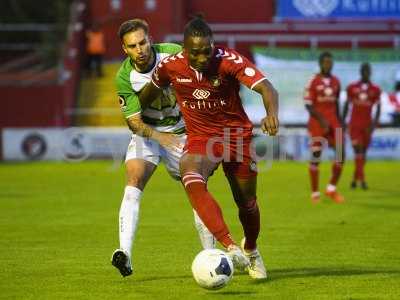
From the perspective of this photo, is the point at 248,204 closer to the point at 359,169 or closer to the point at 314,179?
the point at 314,179

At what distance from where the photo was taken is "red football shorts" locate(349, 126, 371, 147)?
2178 centimetres

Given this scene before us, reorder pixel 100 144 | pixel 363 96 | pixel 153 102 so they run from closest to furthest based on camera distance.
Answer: pixel 153 102, pixel 363 96, pixel 100 144

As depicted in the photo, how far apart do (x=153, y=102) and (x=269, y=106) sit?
4.91 ft

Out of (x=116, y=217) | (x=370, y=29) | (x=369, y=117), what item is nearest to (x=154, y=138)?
(x=116, y=217)

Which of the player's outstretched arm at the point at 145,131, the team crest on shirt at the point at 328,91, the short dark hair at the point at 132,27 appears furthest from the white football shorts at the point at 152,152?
the team crest on shirt at the point at 328,91

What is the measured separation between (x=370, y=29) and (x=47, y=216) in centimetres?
2213

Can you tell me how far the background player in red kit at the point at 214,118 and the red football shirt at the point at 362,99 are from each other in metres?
12.5

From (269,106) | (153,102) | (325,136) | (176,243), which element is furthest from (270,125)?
(325,136)

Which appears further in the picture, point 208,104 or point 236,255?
point 208,104

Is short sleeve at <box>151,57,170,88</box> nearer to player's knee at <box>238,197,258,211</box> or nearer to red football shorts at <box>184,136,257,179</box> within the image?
red football shorts at <box>184,136,257,179</box>

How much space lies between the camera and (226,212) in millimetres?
16297

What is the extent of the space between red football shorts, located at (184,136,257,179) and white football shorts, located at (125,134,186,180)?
24.9 inches

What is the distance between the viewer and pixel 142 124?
9750 mm

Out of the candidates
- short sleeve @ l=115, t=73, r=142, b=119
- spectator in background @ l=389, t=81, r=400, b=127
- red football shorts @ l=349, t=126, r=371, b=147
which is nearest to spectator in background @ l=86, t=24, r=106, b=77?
spectator in background @ l=389, t=81, r=400, b=127
